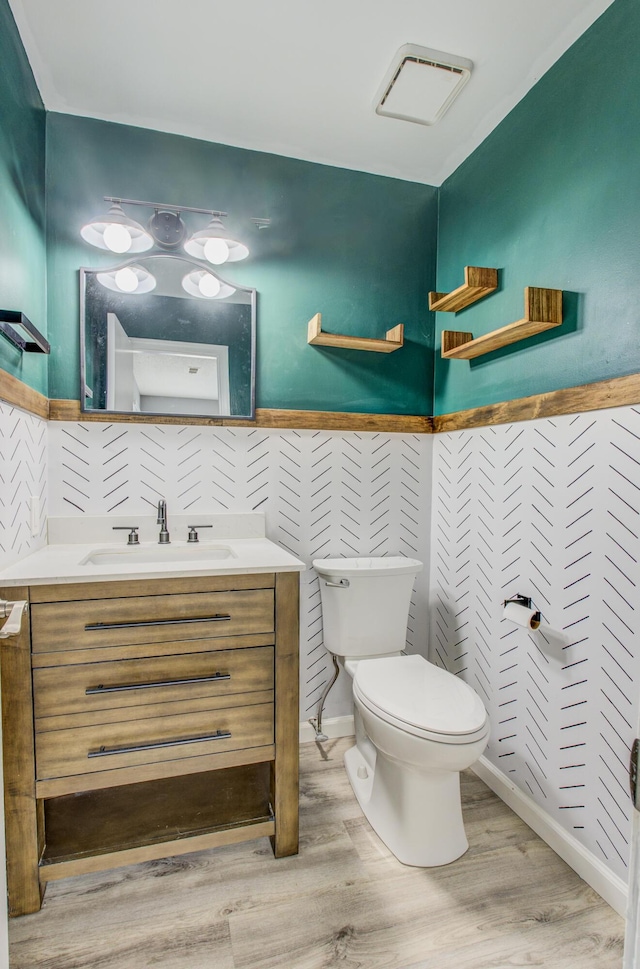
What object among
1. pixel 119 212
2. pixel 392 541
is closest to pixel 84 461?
pixel 119 212

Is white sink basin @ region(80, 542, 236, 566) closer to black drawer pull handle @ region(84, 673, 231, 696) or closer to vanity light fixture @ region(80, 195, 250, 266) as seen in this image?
black drawer pull handle @ region(84, 673, 231, 696)

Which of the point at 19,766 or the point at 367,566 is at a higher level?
the point at 367,566

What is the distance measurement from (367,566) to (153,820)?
1.11 m

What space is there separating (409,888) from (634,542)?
3.81 feet

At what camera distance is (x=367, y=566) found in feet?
6.67

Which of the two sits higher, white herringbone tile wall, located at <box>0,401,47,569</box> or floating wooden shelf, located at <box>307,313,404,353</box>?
floating wooden shelf, located at <box>307,313,404,353</box>

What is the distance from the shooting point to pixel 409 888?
142 cm

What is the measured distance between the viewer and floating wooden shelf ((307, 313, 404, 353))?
6.58 ft

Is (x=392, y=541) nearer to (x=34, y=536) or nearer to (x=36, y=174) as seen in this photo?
(x=34, y=536)

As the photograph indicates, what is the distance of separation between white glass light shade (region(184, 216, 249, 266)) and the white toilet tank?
49.5 inches

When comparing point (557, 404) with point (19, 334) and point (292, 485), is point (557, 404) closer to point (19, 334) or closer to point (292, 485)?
point (292, 485)

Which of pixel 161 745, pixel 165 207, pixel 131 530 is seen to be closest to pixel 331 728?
pixel 161 745

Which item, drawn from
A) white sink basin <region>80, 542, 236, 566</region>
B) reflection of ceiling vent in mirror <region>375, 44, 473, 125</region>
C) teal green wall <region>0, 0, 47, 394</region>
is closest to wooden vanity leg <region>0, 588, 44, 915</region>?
white sink basin <region>80, 542, 236, 566</region>

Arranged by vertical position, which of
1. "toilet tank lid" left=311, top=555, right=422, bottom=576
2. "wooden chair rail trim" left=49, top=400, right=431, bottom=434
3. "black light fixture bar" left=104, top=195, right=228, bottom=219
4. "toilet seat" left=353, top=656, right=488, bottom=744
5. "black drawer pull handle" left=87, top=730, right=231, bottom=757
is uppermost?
"black light fixture bar" left=104, top=195, right=228, bottom=219
